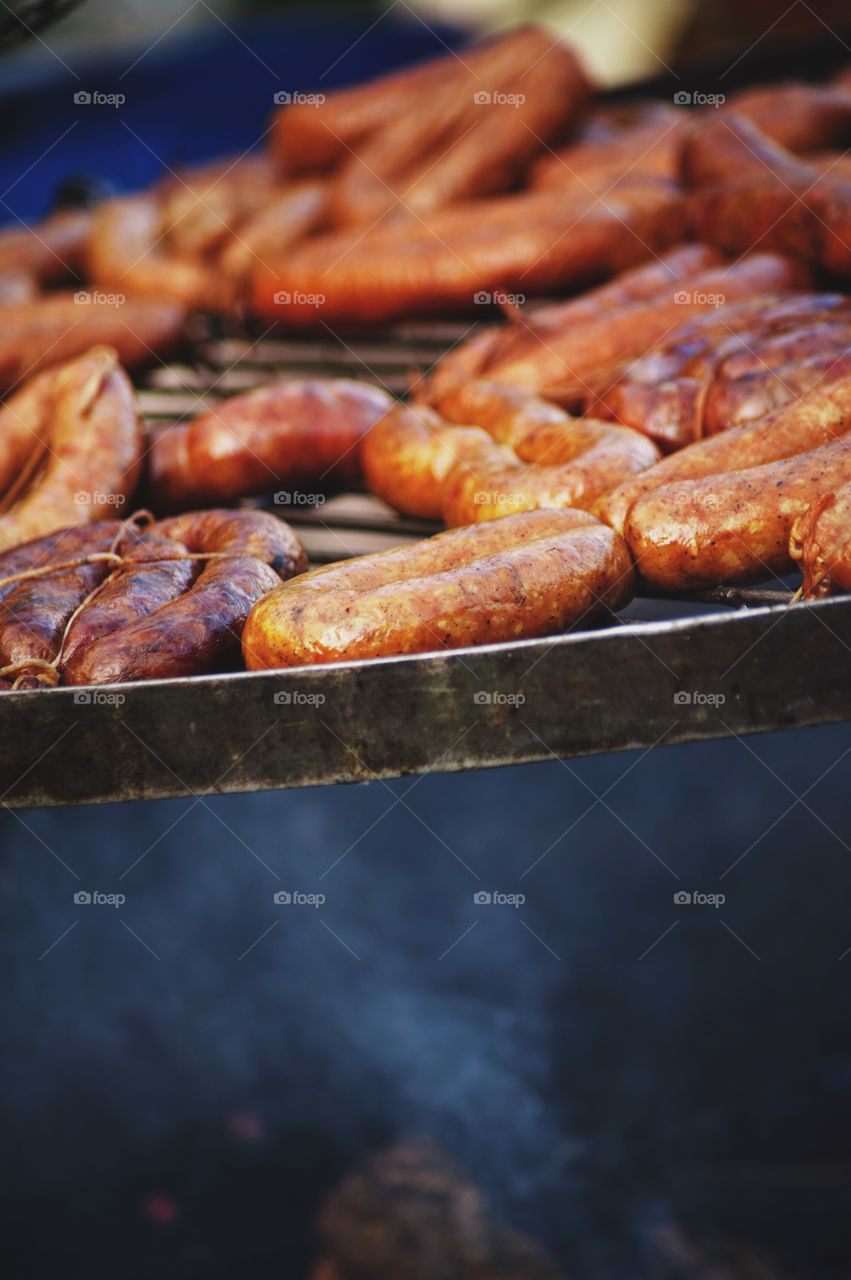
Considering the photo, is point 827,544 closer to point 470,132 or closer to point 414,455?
point 414,455

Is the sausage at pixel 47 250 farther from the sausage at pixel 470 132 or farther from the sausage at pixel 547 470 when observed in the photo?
the sausage at pixel 547 470

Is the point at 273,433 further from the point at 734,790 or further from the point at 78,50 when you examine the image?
the point at 78,50

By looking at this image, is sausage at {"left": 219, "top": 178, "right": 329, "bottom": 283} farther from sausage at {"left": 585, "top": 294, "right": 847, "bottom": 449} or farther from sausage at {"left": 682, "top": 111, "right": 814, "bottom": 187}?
sausage at {"left": 585, "top": 294, "right": 847, "bottom": 449}

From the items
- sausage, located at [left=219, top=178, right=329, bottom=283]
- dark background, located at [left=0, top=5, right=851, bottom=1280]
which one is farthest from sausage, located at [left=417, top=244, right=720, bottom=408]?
sausage, located at [left=219, top=178, right=329, bottom=283]

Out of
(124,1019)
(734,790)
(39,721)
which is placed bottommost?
(124,1019)

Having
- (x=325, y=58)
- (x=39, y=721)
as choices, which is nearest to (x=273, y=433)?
(x=39, y=721)

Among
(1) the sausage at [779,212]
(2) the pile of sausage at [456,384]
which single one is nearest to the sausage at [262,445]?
(2) the pile of sausage at [456,384]
